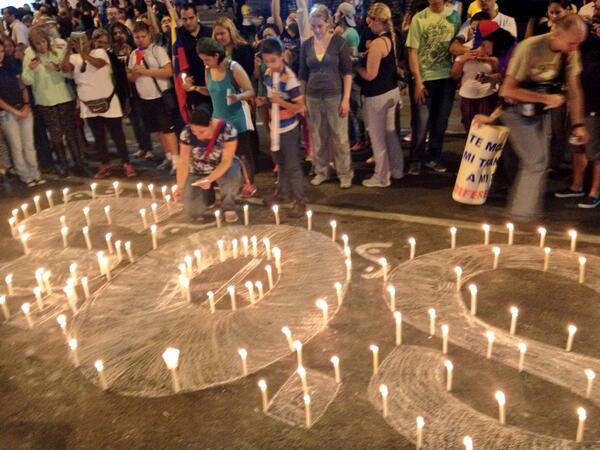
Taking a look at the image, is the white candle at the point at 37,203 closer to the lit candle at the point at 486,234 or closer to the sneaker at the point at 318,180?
the sneaker at the point at 318,180

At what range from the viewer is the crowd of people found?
5.82 metres

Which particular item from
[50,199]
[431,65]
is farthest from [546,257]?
[50,199]

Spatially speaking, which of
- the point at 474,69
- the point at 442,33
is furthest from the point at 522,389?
the point at 442,33

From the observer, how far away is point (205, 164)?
663 cm

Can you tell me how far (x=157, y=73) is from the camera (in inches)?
316

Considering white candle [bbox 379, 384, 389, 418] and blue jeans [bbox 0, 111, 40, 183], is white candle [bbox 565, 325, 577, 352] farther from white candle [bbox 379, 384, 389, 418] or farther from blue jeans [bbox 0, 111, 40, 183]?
blue jeans [bbox 0, 111, 40, 183]

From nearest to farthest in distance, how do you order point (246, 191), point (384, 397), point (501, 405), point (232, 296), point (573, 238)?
1. point (501, 405)
2. point (384, 397)
3. point (232, 296)
4. point (573, 238)
5. point (246, 191)

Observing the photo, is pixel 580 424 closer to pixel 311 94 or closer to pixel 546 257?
pixel 546 257

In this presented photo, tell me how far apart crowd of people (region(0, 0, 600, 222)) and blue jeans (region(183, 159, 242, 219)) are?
13mm

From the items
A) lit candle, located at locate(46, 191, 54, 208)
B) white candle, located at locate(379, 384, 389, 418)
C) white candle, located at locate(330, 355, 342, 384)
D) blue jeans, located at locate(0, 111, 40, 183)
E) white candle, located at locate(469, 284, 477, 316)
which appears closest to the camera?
white candle, located at locate(379, 384, 389, 418)

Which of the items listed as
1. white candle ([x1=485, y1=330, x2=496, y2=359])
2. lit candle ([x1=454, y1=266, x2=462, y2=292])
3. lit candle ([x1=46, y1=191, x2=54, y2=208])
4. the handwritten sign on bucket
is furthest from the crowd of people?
white candle ([x1=485, y1=330, x2=496, y2=359])

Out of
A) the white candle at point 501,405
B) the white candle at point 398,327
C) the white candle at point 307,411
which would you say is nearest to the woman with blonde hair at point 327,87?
the white candle at point 398,327

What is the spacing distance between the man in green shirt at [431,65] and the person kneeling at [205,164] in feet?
7.88

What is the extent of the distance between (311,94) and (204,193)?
1.72 meters
